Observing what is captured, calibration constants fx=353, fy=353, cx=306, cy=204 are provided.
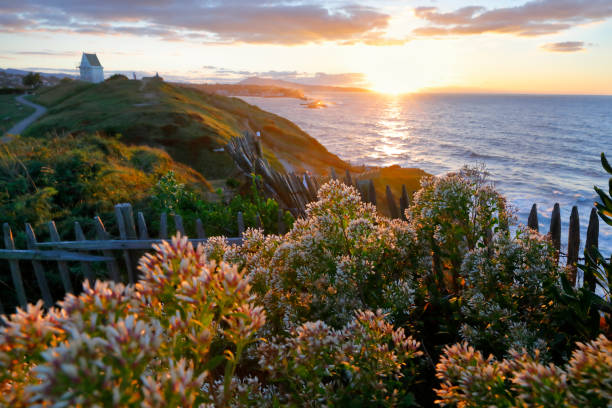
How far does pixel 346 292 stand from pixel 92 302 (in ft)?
5.16

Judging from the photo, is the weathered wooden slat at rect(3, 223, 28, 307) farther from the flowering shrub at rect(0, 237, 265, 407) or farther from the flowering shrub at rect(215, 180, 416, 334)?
the flowering shrub at rect(0, 237, 265, 407)

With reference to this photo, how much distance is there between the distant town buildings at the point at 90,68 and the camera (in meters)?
99.2

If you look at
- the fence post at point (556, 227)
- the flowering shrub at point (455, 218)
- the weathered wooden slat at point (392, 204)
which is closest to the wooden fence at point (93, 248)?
the weathered wooden slat at point (392, 204)

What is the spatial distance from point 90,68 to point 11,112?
6563cm

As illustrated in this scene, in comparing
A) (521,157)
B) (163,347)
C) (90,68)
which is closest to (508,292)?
(163,347)

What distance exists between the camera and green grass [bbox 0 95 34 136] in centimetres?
3683

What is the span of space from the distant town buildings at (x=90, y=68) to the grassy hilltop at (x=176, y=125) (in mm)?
53745

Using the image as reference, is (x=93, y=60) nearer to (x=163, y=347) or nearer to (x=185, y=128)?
(x=185, y=128)

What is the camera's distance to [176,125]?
2725cm

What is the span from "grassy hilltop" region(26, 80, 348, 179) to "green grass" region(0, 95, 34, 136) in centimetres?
330

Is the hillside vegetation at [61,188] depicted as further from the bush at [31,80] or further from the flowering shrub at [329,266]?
the bush at [31,80]

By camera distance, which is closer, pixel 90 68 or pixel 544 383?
pixel 544 383

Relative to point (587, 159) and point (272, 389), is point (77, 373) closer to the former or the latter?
point (272, 389)

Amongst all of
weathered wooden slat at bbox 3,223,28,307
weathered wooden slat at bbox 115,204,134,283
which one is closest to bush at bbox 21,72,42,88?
weathered wooden slat at bbox 3,223,28,307
